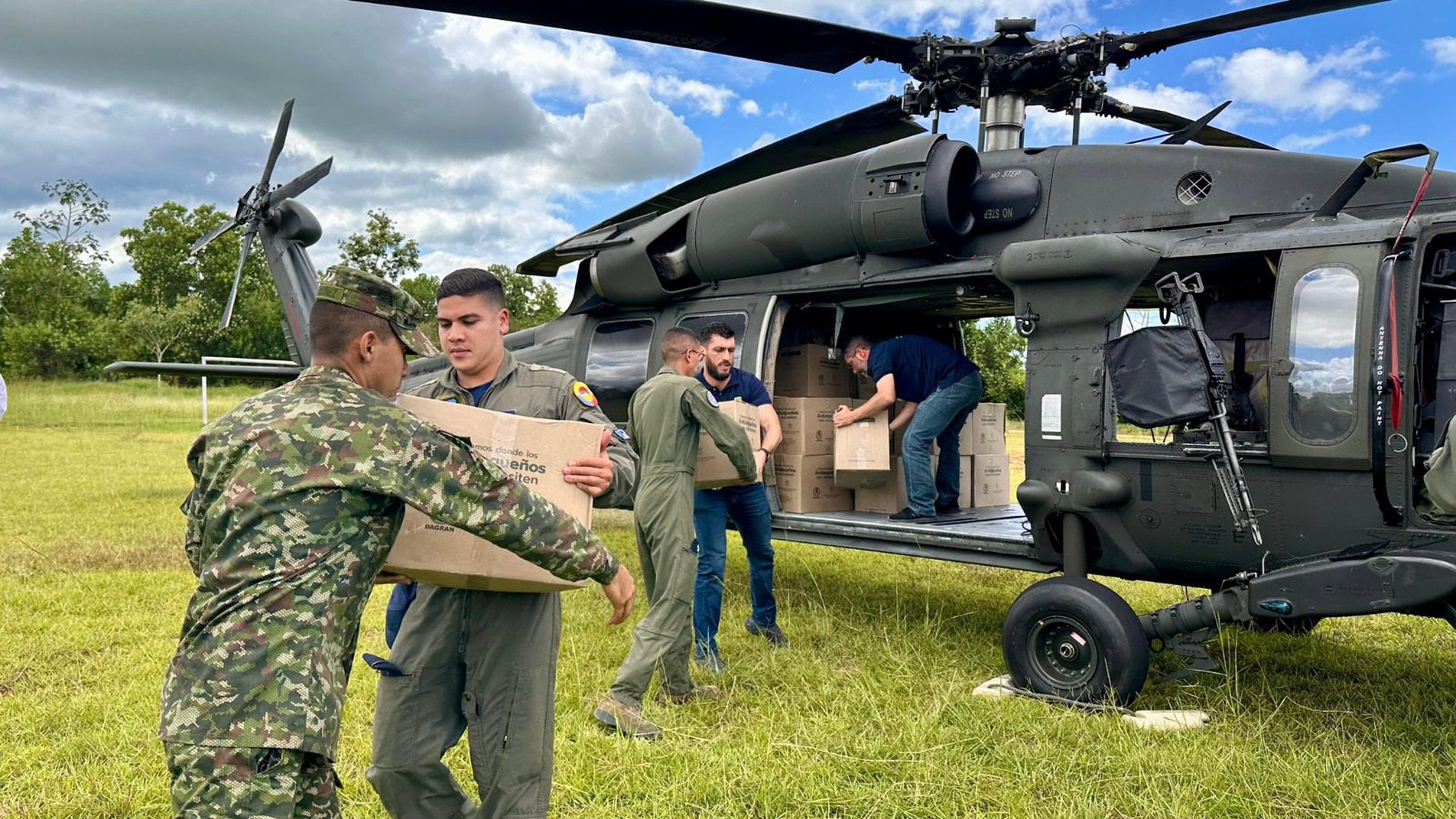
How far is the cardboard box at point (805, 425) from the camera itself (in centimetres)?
708

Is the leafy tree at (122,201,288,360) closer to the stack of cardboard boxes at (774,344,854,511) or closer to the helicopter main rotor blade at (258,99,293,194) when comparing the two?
the helicopter main rotor blade at (258,99,293,194)

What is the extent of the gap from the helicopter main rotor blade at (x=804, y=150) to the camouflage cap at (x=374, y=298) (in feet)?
15.7

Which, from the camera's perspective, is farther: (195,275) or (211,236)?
(195,275)

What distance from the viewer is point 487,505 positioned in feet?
7.25

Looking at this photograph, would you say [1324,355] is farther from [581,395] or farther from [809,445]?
[809,445]

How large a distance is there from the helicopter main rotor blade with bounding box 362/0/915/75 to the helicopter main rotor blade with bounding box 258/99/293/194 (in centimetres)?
643

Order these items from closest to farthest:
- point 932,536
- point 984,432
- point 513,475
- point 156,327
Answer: point 513,475 → point 932,536 → point 984,432 → point 156,327

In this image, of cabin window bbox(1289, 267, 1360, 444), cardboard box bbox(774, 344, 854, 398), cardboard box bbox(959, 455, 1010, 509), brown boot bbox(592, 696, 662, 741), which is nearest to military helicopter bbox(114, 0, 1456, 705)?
cabin window bbox(1289, 267, 1360, 444)

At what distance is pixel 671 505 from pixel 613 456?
163cm

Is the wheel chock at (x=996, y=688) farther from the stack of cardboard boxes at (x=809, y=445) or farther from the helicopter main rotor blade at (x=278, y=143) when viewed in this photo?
the helicopter main rotor blade at (x=278, y=143)

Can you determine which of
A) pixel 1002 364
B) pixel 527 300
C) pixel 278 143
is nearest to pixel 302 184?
pixel 278 143

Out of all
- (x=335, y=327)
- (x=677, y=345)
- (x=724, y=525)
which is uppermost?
(x=677, y=345)

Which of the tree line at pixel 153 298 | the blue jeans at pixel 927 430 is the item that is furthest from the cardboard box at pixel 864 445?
the tree line at pixel 153 298

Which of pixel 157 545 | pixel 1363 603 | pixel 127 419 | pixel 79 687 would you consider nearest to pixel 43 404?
pixel 127 419
